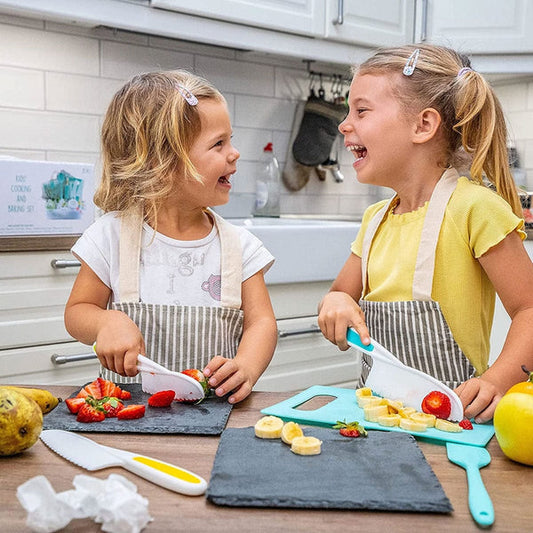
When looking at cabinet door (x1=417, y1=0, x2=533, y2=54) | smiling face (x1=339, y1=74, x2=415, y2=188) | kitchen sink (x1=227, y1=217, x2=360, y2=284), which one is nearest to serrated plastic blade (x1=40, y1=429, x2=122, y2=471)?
smiling face (x1=339, y1=74, x2=415, y2=188)

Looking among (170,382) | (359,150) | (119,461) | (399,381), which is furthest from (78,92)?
(119,461)

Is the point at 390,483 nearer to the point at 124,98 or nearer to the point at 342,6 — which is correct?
the point at 124,98

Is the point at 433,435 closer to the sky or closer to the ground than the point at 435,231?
closer to the ground

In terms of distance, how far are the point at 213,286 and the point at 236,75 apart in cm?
170

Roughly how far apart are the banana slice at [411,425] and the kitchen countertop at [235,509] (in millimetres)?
28

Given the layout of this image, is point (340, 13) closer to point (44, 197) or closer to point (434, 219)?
point (44, 197)

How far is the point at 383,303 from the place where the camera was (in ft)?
3.98

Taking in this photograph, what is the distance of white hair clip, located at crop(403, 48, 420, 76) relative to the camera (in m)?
1.27

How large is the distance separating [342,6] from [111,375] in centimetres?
192

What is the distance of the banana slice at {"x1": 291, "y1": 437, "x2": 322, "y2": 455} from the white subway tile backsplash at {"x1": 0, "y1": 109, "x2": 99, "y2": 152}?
2.00 meters

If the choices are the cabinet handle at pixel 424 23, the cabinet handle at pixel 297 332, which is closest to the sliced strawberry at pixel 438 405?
the cabinet handle at pixel 297 332

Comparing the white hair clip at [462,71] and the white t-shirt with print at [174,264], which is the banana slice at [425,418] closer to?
the white t-shirt with print at [174,264]

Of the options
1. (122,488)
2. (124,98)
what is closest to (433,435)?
(122,488)

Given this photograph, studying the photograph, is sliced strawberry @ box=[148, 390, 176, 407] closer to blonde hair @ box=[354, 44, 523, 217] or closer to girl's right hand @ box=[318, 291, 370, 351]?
girl's right hand @ box=[318, 291, 370, 351]
